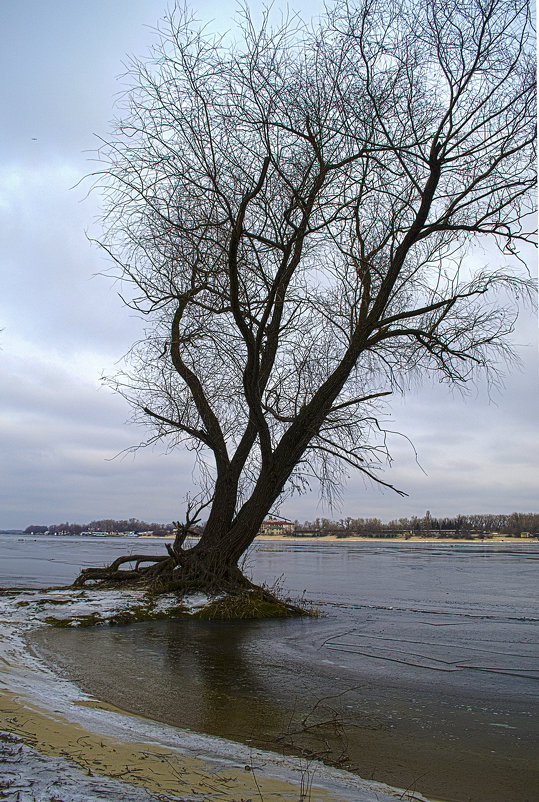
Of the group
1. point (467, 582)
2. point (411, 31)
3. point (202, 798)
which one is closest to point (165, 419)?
point (411, 31)

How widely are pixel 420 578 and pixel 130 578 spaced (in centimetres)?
1420

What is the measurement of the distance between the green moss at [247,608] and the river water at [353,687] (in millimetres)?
534

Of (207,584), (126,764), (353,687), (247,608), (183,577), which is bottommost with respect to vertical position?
(353,687)

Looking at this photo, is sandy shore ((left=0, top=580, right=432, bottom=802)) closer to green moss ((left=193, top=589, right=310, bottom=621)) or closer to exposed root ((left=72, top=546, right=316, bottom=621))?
green moss ((left=193, top=589, right=310, bottom=621))

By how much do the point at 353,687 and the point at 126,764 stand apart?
3.30 metres

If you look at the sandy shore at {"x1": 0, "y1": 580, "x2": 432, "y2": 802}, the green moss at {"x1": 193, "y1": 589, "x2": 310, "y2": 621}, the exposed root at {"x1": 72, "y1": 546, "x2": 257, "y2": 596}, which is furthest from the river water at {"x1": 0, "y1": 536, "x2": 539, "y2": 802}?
the exposed root at {"x1": 72, "y1": 546, "x2": 257, "y2": 596}

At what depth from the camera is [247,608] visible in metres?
11.0

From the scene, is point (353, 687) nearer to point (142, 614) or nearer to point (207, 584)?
point (142, 614)

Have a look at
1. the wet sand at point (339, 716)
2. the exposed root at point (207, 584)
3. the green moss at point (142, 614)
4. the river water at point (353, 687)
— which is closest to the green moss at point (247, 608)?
the exposed root at point (207, 584)

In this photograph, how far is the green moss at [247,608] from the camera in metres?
10.8

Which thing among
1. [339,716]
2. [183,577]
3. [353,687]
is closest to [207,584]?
[183,577]

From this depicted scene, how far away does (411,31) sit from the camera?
8.57 meters

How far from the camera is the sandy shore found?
9.98ft

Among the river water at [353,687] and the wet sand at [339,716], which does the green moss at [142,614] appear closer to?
the river water at [353,687]
